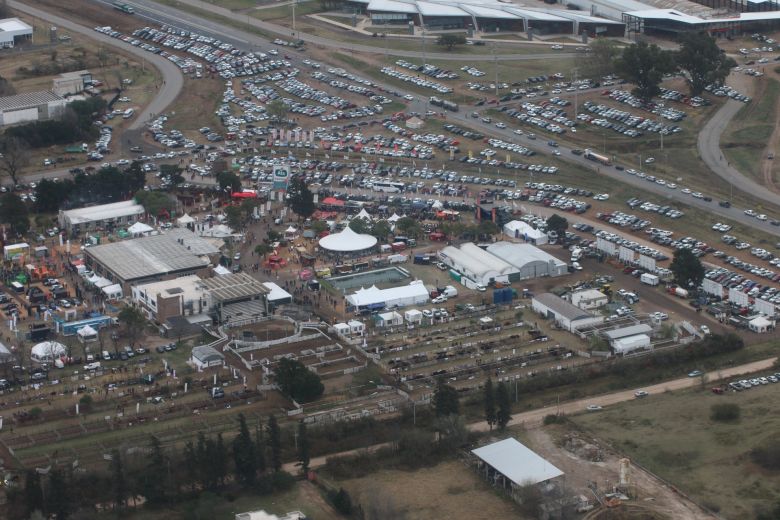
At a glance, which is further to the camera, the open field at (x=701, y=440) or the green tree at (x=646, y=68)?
the green tree at (x=646, y=68)

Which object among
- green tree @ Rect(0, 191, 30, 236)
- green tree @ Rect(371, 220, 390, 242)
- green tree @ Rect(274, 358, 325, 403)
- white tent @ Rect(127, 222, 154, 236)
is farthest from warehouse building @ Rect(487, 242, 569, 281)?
green tree @ Rect(0, 191, 30, 236)

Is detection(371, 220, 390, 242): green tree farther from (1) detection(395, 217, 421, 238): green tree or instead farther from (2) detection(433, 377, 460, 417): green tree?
(2) detection(433, 377, 460, 417): green tree

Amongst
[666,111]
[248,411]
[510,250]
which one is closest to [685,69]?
[666,111]

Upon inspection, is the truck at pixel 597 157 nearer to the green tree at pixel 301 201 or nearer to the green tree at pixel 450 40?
the green tree at pixel 301 201

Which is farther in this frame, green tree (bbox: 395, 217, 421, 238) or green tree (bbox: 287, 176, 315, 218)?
green tree (bbox: 287, 176, 315, 218)

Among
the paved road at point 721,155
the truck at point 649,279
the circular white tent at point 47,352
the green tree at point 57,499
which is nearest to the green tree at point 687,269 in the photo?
the truck at point 649,279
